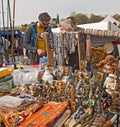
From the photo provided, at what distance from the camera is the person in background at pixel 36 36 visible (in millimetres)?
2946

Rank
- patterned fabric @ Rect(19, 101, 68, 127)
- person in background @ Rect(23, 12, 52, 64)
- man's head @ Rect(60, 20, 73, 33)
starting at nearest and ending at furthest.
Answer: patterned fabric @ Rect(19, 101, 68, 127)
man's head @ Rect(60, 20, 73, 33)
person in background @ Rect(23, 12, 52, 64)

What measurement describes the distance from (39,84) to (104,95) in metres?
0.44

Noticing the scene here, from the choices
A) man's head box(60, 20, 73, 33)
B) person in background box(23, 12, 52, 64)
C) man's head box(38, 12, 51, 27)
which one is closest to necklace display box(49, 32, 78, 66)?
man's head box(60, 20, 73, 33)

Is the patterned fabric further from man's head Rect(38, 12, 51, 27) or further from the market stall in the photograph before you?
man's head Rect(38, 12, 51, 27)

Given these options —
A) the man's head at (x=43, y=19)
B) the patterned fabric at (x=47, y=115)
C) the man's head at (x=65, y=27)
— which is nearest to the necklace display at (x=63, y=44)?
the man's head at (x=65, y=27)

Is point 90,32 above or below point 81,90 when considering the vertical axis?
above

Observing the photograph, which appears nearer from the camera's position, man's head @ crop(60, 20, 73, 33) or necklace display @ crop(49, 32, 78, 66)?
necklace display @ crop(49, 32, 78, 66)

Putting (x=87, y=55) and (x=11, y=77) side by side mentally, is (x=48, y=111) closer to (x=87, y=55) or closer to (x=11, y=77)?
(x=11, y=77)

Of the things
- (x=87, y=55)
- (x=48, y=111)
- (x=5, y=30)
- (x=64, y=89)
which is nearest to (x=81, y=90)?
(x=64, y=89)

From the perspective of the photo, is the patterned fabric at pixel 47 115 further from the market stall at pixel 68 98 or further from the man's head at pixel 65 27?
the man's head at pixel 65 27

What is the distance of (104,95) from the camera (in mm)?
1725

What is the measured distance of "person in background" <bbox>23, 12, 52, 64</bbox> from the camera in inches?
116

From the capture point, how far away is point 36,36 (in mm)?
2953

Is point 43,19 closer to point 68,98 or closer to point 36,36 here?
point 36,36
